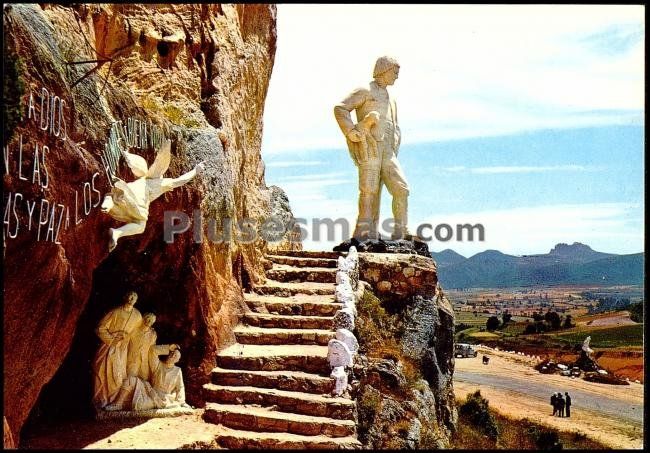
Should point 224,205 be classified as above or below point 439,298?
above

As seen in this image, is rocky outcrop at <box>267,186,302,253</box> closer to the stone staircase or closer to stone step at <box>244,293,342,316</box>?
the stone staircase

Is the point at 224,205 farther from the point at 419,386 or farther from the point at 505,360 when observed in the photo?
the point at 505,360

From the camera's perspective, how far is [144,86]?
33.3 ft

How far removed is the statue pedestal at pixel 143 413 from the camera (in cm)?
833

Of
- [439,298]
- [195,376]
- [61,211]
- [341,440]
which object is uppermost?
[61,211]

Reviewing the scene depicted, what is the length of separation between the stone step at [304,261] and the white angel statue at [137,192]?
15.3 ft

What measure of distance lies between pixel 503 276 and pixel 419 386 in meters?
35.7

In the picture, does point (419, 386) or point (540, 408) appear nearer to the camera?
point (419, 386)

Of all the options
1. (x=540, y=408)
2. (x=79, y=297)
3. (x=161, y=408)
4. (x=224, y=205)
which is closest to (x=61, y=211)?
(x=79, y=297)

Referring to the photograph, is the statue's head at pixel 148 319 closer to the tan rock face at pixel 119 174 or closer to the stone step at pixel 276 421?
the tan rock face at pixel 119 174

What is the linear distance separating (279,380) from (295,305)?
6.19 ft

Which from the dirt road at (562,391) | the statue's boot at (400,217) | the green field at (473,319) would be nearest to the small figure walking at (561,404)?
the dirt road at (562,391)

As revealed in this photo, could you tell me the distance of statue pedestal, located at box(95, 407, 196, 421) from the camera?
8328mm

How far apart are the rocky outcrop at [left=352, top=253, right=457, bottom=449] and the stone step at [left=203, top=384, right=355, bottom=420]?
A: 1.17 metres
